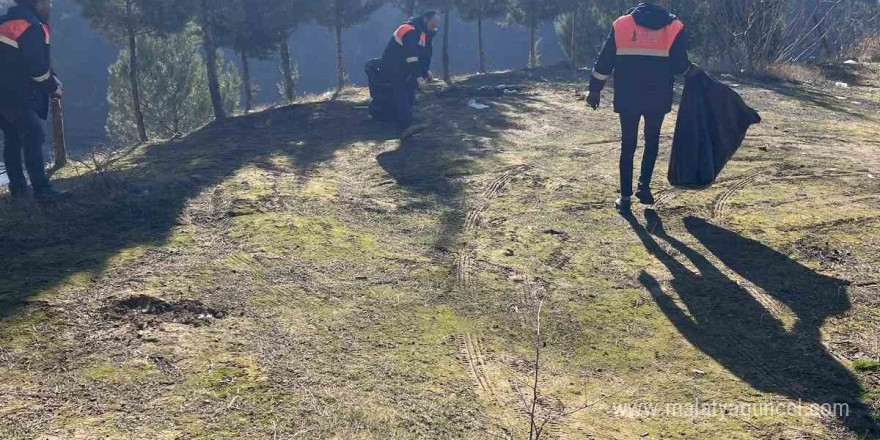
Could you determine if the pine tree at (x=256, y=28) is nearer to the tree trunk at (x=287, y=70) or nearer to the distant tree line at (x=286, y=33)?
the distant tree line at (x=286, y=33)

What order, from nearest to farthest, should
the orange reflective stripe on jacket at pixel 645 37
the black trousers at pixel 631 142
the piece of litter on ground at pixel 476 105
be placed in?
the orange reflective stripe on jacket at pixel 645 37
the black trousers at pixel 631 142
the piece of litter on ground at pixel 476 105

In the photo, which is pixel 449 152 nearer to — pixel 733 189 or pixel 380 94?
pixel 380 94

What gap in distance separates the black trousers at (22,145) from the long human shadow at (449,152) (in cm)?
355

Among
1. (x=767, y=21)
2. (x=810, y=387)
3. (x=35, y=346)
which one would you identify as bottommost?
(x=810, y=387)

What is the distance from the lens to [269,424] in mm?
2746

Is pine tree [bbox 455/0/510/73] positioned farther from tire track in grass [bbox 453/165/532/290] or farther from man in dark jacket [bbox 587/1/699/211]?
man in dark jacket [bbox 587/1/699/211]

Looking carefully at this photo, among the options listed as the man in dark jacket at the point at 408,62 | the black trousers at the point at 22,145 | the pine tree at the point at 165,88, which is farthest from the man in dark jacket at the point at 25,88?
the pine tree at the point at 165,88

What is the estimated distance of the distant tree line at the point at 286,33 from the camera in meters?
14.4

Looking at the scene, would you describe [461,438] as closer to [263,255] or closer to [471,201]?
[263,255]

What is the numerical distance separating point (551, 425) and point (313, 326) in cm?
157

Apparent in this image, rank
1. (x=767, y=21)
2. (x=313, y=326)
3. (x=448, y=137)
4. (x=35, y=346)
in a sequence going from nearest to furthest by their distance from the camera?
(x=35, y=346) → (x=313, y=326) → (x=448, y=137) → (x=767, y=21)

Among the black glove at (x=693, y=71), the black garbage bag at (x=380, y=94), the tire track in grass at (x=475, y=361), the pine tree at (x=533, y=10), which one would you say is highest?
the pine tree at (x=533, y=10)

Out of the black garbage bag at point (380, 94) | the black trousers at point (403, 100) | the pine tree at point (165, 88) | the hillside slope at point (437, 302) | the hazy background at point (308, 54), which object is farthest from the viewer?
→ the hazy background at point (308, 54)

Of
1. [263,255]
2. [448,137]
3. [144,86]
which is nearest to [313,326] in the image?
[263,255]
